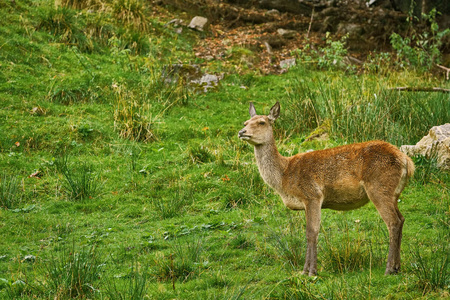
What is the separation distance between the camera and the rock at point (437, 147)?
886cm

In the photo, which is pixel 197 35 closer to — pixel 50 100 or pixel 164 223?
pixel 50 100

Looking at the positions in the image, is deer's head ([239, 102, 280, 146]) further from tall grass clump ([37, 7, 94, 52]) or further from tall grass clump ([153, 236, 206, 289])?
tall grass clump ([37, 7, 94, 52])

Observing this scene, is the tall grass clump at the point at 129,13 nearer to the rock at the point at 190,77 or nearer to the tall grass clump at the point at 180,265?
the rock at the point at 190,77

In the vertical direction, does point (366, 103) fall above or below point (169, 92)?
above

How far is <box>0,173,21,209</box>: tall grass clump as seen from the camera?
8.45 metres

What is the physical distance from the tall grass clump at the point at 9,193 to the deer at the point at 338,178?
4.20 m

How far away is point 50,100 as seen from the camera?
12250 millimetres

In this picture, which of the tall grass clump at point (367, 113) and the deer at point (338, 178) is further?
the tall grass clump at point (367, 113)

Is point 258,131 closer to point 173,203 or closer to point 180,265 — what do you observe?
point 180,265

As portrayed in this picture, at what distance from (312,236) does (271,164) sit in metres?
1.02

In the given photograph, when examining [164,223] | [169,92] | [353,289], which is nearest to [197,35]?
[169,92]

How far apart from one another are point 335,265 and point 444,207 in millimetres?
2557

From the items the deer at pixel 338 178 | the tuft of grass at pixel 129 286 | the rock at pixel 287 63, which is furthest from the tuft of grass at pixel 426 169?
the rock at pixel 287 63

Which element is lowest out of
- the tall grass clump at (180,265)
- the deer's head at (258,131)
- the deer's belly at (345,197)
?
the tall grass clump at (180,265)
